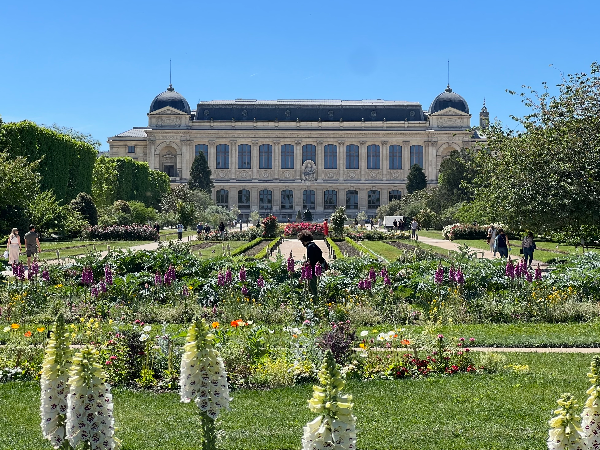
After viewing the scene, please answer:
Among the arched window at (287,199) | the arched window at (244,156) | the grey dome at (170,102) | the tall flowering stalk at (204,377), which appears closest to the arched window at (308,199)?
the arched window at (287,199)

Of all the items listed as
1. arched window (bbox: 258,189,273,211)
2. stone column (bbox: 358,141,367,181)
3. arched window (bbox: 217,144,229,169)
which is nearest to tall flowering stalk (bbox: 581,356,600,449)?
arched window (bbox: 258,189,273,211)

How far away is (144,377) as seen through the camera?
6887 millimetres

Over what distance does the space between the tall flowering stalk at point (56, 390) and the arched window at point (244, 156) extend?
236 ft

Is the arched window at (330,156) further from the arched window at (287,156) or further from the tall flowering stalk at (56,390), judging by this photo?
the tall flowering stalk at (56,390)

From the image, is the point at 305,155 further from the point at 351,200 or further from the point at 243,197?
the point at 243,197

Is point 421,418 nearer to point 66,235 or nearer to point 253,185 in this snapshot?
point 66,235

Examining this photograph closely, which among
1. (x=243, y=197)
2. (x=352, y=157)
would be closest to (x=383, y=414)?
(x=243, y=197)

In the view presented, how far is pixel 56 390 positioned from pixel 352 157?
237ft

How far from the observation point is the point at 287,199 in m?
74.4

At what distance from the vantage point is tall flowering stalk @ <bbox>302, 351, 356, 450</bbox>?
98.0 inches

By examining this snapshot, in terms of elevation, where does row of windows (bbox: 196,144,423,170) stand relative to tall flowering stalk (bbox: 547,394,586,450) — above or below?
above

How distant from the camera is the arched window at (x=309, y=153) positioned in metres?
74.5

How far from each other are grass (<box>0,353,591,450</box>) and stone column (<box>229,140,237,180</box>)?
68.0m

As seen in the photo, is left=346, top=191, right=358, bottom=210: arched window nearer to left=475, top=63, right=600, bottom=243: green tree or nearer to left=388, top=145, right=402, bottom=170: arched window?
left=388, top=145, right=402, bottom=170: arched window
